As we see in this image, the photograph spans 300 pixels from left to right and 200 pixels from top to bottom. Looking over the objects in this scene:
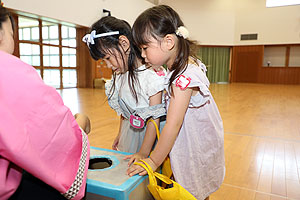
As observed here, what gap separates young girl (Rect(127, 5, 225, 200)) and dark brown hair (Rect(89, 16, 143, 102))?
6.3 inches

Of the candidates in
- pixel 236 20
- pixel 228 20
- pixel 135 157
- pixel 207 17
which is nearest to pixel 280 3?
pixel 236 20

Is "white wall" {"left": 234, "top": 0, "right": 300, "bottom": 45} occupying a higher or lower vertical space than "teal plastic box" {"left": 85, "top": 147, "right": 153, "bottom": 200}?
higher

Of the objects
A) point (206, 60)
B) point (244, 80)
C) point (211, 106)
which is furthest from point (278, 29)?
point (211, 106)

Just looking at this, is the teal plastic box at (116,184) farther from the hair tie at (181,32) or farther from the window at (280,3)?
the window at (280,3)

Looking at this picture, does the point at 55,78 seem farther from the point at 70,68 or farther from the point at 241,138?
the point at 241,138

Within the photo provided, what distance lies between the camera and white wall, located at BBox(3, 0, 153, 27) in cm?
582

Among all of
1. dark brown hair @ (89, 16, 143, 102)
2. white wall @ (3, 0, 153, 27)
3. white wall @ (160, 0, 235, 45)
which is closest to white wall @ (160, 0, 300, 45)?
white wall @ (160, 0, 235, 45)

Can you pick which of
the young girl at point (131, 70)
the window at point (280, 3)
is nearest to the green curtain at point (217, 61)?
the window at point (280, 3)

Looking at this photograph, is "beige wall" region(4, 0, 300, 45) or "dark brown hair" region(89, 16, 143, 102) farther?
"beige wall" region(4, 0, 300, 45)

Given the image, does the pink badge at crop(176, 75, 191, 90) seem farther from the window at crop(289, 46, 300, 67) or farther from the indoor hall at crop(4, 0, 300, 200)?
the window at crop(289, 46, 300, 67)

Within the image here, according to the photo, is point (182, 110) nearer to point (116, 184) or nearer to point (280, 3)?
point (116, 184)

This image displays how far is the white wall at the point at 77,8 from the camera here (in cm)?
582

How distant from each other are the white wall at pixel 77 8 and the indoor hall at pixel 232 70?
1.0 inches

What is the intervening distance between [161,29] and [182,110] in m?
0.34
